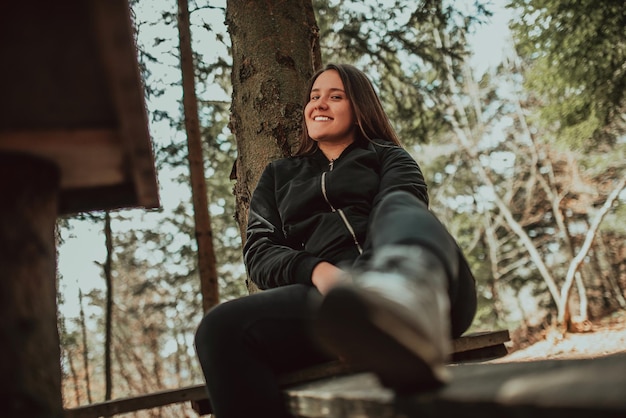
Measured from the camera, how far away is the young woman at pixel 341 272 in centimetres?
95

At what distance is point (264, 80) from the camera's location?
3344 mm

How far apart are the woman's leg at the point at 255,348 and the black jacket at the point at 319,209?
16 centimetres

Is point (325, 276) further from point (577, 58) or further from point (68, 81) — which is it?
point (577, 58)

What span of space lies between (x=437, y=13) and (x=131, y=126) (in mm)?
5903

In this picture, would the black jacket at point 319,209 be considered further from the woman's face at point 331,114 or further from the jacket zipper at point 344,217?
the woman's face at point 331,114

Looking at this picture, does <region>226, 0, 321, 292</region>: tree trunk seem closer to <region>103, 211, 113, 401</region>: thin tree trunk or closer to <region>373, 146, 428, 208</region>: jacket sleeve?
<region>373, 146, 428, 208</region>: jacket sleeve

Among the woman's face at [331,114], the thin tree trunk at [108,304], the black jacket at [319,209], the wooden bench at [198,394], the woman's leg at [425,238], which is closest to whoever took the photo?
the woman's leg at [425,238]

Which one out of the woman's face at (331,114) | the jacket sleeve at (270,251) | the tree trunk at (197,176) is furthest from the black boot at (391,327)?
the tree trunk at (197,176)

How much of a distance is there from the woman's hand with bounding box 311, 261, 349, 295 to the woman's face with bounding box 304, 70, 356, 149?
0.90 meters

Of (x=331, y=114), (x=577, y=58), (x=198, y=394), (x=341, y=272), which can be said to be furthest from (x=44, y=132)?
(x=577, y=58)

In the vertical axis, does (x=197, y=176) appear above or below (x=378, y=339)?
above

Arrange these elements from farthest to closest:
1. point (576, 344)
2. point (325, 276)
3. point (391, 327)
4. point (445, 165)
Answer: point (445, 165) → point (576, 344) → point (325, 276) → point (391, 327)

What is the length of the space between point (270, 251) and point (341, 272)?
0.40 meters

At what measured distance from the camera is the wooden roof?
926mm
